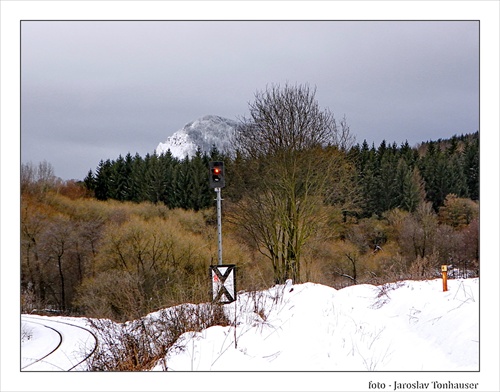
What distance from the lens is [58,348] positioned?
15.6 metres

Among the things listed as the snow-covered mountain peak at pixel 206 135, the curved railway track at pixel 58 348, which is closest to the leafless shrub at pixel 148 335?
the curved railway track at pixel 58 348

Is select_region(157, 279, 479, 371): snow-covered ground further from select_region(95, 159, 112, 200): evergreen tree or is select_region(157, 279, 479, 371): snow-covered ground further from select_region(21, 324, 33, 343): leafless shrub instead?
select_region(95, 159, 112, 200): evergreen tree

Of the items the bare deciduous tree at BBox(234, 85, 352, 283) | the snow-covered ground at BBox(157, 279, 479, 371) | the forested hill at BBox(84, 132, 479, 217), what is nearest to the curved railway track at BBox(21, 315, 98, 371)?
the snow-covered ground at BBox(157, 279, 479, 371)

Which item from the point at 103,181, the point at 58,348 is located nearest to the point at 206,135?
the point at 58,348

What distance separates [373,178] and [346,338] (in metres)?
44.1

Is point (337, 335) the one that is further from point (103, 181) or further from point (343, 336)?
point (103, 181)

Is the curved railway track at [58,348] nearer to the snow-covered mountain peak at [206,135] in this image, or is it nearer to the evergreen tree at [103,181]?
the snow-covered mountain peak at [206,135]

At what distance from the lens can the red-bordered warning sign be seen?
30.4 ft

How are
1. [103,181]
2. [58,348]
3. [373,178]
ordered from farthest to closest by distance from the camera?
[103,181]
[373,178]
[58,348]

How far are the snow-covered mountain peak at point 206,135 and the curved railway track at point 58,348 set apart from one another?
10.6 metres

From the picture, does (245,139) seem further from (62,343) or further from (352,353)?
(352,353)

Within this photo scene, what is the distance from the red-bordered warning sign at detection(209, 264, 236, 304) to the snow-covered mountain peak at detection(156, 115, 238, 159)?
13880mm

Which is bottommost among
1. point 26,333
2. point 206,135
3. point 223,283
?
point 26,333

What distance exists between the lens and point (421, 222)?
52.7 m
